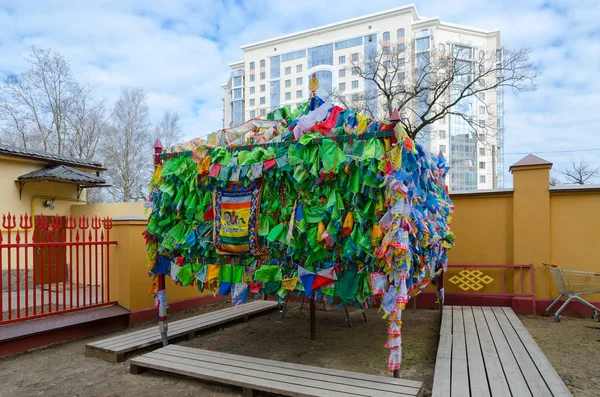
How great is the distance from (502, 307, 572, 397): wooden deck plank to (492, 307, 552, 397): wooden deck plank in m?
0.04

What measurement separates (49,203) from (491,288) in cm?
1004

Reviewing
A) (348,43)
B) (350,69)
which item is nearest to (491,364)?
(350,69)

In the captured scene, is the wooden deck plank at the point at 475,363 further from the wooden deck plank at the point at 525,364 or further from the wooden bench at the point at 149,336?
the wooden bench at the point at 149,336

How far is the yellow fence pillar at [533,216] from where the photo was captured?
677 cm

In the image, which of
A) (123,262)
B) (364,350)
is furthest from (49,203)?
(364,350)

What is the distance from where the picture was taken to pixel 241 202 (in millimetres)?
4418

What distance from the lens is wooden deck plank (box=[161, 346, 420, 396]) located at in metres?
3.45

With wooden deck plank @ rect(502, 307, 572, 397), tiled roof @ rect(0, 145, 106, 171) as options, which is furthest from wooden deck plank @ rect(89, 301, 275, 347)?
tiled roof @ rect(0, 145, 106, 171)

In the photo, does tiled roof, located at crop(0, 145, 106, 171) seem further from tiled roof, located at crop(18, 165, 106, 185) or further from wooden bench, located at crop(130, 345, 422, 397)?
wooden bench, located at crop(130, 345, 422, 397)

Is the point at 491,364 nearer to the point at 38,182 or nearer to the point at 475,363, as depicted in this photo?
the point at 475,363

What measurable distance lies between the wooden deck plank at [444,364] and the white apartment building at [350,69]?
41684mm

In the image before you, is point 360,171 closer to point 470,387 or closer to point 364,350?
point 470,387

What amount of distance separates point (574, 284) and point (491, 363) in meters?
3.34

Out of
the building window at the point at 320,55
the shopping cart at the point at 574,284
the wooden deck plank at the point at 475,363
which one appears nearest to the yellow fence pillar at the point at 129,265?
the wooden deck plank at the point at 475,363
